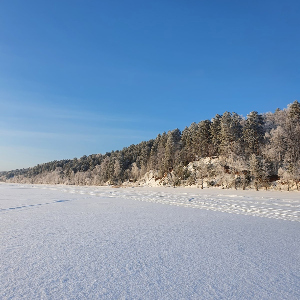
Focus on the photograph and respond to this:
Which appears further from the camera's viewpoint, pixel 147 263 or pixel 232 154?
pixel 232 154

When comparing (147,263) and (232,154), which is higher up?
(232,154)

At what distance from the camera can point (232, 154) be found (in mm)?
45875

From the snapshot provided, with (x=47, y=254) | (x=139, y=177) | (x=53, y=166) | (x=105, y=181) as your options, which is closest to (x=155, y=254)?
(x=47, y=254)

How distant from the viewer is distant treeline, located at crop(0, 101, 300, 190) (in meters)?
36.6

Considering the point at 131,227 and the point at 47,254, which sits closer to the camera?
the point at 47,254

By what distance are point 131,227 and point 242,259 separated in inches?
152

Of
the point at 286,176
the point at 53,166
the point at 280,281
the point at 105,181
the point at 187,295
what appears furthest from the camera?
the point at 53,166

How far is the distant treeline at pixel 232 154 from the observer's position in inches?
1442

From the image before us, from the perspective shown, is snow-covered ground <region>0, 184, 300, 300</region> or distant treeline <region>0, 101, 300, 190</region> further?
distant treeline <region>0, 101, 300, 190</region>

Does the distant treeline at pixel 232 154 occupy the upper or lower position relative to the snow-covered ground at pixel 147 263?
upper

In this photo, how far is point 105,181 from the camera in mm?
84312

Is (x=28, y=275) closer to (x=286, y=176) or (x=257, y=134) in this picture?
(x=286, y=176)

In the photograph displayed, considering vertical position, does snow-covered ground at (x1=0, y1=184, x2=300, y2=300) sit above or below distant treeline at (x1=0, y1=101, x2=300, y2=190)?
below

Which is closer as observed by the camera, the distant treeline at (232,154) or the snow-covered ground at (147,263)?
the snow-covered ground at (147,263)
